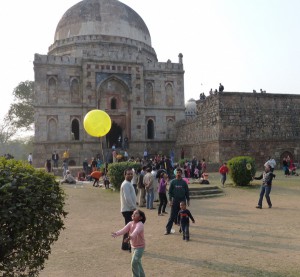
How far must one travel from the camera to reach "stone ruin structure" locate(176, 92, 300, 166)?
2416cm

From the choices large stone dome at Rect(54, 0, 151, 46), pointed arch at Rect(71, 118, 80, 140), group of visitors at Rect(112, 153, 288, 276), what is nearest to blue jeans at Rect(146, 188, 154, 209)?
group of visitors at Rect(112, 153, 288, 276)

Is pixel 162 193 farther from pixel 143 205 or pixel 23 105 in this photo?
pixel 23 105

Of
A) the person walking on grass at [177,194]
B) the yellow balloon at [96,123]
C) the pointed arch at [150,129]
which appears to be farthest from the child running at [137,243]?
the pointed arch at [150,129]

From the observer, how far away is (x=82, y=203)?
13.3 m

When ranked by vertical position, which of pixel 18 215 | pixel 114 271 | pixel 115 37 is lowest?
pixel 114 271

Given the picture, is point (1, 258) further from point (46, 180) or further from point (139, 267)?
point (139, 267)

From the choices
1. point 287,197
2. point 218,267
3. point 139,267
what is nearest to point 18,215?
point 139,267

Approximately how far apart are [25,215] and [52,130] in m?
28.0

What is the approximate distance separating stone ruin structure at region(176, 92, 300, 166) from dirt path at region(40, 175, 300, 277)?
40.1 ft

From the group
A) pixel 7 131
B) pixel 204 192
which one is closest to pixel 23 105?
pixel 7 131

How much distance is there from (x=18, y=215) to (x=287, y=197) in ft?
38.9

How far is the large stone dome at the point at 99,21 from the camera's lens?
36.2m

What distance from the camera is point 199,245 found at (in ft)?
23.9

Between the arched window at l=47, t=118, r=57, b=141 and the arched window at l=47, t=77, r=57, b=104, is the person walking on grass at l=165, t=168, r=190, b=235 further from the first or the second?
the arched window at l=47, t=77, r=57, b=104
